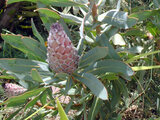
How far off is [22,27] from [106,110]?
1.60 m

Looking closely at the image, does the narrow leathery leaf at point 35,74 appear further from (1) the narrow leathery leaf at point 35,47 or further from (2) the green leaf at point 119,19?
(2) the green leaf at point 119,19

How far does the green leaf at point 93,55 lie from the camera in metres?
0.87

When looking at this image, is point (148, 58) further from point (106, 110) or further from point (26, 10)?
point (26, 10)

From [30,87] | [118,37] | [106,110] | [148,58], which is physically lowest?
[106,110]

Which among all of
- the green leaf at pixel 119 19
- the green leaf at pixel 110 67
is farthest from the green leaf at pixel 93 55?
the green leaf at pixel 119 19

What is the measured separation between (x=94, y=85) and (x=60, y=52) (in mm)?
176

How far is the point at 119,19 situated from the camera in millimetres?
934

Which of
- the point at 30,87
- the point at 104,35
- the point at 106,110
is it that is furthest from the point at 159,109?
the point at 30,87

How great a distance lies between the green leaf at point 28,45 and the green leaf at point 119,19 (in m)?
0.28

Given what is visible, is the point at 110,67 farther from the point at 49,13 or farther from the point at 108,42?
the point at 49,13

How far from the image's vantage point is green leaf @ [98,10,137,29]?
91cm

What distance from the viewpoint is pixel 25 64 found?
0.98 metres

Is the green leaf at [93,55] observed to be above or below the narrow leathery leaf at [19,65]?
above

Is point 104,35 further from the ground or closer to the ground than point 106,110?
further from the ground
